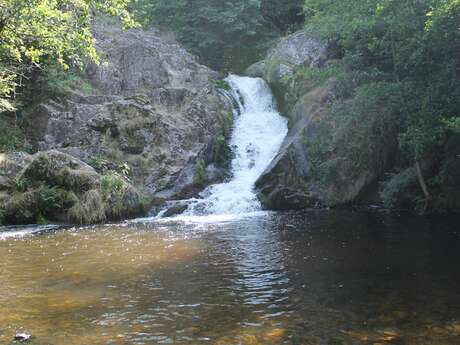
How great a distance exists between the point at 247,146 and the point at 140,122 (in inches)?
191

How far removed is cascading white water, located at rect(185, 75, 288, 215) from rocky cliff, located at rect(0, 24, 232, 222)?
2.53 feet

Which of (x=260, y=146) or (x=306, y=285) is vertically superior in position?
(x=260, y=146)

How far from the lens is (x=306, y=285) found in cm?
850

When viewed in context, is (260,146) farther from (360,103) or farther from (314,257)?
(314,257)

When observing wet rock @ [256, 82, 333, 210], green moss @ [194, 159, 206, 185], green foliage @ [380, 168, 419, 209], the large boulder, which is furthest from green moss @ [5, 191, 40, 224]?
the large boulder

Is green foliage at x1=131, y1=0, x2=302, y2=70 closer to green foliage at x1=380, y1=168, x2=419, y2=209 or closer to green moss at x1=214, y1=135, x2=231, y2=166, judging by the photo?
green moss at x1=214, y1=135, x2=231, y2=166

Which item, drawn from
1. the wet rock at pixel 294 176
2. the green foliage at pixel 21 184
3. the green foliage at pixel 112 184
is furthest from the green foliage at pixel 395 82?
the green foliage at pixel 21 184

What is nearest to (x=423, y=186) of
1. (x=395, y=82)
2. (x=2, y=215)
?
(x=395, y=82)

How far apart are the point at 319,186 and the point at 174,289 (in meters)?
10.8

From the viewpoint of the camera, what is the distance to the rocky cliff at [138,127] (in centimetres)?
1977

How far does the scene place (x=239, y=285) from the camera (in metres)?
8.62

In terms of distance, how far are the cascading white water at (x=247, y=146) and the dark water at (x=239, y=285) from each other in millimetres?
3952

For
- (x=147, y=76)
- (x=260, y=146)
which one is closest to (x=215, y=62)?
(x=147, y=76)

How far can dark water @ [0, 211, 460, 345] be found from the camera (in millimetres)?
6499
